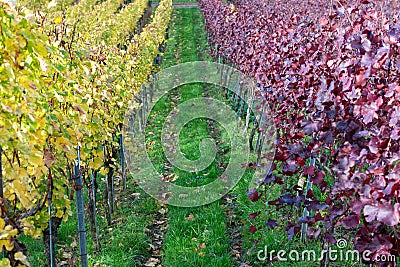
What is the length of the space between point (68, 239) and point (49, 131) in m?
2.54

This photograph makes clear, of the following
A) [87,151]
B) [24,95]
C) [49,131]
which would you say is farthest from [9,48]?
[87,151]

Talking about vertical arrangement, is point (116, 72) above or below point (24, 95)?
above

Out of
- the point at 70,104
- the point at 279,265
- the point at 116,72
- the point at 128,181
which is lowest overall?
the point at 279,265

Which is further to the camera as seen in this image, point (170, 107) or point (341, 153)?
Result: point (170, 107)

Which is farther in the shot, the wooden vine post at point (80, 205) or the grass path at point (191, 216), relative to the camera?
the grass path at point (191, 216)

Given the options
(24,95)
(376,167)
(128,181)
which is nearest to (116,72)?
(128,181)

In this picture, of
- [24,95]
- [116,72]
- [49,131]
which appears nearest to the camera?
[24,95]

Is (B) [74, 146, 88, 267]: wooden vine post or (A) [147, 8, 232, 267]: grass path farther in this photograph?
(A) [147, 8, 232, 267]: grass path

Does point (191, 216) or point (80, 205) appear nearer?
point (80, 205)

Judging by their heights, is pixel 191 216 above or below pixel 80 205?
below

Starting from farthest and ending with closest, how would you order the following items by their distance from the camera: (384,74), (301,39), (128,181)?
→ (128,181) < (301,39) < (384,74)

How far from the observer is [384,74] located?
281 centimetres

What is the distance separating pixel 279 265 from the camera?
3.84 metres

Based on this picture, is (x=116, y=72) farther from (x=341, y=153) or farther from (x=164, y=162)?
(x=341, y=153)
